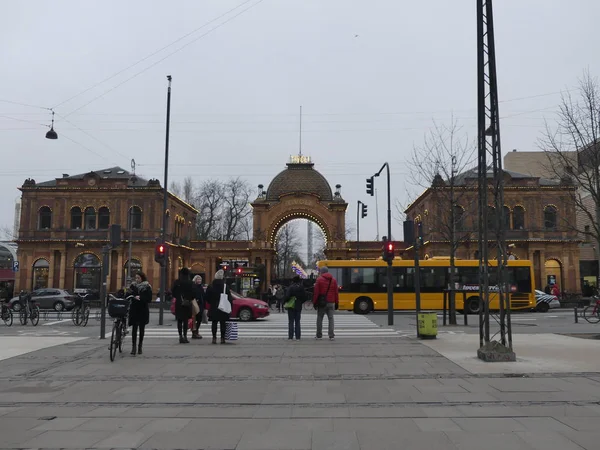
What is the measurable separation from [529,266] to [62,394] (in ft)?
Result: 93.0

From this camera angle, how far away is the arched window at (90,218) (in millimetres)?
55281

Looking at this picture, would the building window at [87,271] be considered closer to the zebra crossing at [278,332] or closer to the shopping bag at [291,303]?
the zebra crossing at [278,332]

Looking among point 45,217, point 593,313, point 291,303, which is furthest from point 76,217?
point 593,313

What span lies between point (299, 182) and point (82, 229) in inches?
973

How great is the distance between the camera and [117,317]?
11203 millimetres

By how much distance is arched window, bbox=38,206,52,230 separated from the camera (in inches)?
2175

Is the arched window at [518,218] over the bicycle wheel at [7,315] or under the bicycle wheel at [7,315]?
over

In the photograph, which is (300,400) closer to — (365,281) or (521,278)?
(365,281)

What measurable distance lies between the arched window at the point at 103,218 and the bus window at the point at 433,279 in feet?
121

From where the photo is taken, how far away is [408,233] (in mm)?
18719

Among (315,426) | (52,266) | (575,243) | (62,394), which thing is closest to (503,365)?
(315,426)

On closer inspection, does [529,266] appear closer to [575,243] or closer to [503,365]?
[503,365]

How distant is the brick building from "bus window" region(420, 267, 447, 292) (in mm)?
32020

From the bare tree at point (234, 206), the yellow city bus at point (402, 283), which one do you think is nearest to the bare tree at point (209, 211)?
the bare tree at point (234, 206)
